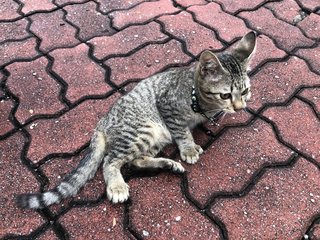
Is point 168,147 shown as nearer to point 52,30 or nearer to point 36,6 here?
point 52,30

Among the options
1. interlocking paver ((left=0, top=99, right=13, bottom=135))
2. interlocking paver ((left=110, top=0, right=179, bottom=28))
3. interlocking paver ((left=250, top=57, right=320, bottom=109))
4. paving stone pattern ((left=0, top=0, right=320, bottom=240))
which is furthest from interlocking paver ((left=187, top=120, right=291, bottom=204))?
interlocking paver ((left=110, top=0, right=179, bottom=28))

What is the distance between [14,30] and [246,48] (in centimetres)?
269

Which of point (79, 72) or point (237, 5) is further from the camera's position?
point (237, 5)

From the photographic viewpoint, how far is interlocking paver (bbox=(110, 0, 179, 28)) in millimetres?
4645

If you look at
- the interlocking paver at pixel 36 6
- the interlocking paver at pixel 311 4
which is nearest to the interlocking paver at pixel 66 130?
the interlocking paver at pixel 36 6

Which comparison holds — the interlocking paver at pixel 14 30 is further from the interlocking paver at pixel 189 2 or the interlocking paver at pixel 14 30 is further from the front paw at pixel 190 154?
the front paw at pixel 190 154

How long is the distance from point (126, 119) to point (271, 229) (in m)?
1.35

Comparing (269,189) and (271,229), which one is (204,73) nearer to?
(269,189)

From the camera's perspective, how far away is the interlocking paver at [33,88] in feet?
11.9

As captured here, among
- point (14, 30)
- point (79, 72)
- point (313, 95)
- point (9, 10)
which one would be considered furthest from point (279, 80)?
point (9, 10)

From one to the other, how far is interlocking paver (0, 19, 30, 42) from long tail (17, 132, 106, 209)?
189 cm

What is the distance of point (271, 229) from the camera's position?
281 centimetres

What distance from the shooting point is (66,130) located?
136 inches

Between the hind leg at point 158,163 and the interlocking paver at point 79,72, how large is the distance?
38.2 inches
